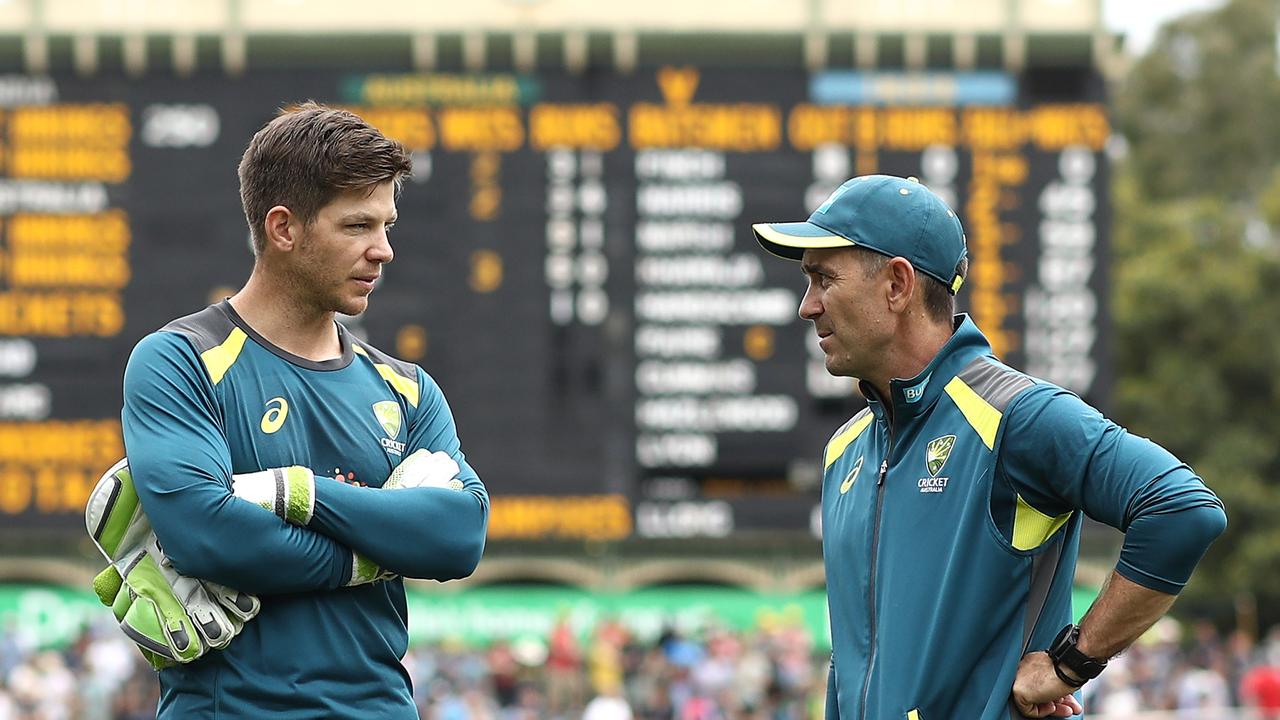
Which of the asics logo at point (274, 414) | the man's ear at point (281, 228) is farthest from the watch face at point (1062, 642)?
the man's ear at point (281, 228)

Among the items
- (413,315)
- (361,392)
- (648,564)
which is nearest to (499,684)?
(648,564)

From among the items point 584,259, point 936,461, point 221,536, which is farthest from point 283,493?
point 584,259

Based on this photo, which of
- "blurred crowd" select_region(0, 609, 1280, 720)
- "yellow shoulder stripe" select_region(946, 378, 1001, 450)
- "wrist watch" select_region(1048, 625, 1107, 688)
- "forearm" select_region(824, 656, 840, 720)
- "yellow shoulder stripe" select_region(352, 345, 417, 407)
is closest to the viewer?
"wrist watch" select_region(1048, 625, 1107, 688)

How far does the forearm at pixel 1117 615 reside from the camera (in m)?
2.96

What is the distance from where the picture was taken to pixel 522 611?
59.3 feet

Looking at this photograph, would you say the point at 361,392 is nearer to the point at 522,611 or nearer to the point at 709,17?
the point at 709,17

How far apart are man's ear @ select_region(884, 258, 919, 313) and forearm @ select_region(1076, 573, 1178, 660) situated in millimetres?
617

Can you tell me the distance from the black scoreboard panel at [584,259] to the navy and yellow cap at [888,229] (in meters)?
12.3

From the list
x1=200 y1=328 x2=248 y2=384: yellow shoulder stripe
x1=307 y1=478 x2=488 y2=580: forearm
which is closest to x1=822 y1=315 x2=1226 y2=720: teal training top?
x1=307 y1=478 x2=488 y2=580: forearm

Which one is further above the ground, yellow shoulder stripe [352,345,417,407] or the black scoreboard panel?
yellow shoulder stripe [352,345,417,407]

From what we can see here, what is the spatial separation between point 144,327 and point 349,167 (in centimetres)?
1333

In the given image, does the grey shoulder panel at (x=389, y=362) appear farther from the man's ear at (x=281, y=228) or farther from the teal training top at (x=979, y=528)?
the teal training top at (x=979, y=528)

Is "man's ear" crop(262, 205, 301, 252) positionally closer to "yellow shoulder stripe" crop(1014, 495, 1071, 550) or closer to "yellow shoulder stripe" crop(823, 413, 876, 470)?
"yellow shoulder stripe" crop(823, 413, 876, 470)

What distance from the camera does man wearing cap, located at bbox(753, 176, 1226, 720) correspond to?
295 cm
